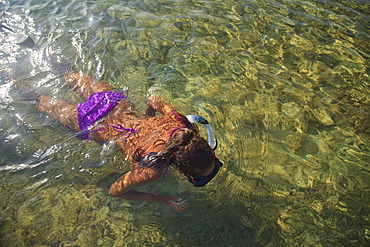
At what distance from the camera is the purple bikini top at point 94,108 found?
4.02m

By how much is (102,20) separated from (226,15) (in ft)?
9.73

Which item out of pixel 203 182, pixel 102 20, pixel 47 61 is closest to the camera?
pixel 203 182

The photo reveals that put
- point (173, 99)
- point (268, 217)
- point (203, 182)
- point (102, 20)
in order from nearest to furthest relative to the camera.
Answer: point (203, 182) → point (268, 217) → point (173, 99) → point (102, 20)

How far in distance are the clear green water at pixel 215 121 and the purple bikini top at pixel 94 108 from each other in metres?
0.34

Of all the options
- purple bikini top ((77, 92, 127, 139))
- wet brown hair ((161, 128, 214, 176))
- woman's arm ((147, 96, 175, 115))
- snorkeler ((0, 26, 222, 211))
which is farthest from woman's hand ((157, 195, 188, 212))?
purple bikini top ((77, 92, 127, 139))

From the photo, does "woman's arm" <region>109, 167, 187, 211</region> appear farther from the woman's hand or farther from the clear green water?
the clear green water

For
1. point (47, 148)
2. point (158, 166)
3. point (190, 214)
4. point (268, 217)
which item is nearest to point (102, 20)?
point (47, 148)

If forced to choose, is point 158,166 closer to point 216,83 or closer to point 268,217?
point 268,217

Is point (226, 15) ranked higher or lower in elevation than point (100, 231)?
higher

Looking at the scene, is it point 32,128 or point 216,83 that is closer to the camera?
point 32,128

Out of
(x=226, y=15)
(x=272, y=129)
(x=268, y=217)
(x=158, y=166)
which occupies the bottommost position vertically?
(x=268, y=217)

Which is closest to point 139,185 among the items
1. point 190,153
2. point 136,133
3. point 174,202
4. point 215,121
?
point 174,202

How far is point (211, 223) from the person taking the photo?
335 centimetres

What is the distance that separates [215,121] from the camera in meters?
4.38
